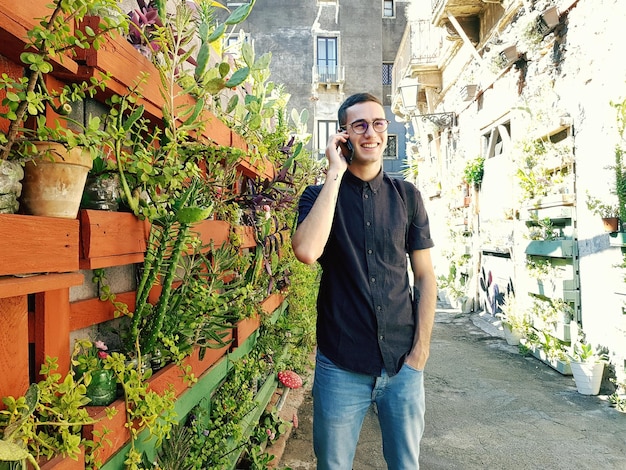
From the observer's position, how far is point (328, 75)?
2078cm

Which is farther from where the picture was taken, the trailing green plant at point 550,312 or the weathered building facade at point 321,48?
the weathered building facade at point 321,48

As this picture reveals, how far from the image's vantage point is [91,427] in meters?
1.09

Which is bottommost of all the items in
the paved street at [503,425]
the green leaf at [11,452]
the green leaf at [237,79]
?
the paved street at [503,425]

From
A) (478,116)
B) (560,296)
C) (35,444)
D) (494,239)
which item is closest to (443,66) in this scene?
(478,116)

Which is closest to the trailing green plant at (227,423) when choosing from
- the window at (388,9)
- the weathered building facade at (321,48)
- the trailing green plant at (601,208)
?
the trailing green plant at (601,208)

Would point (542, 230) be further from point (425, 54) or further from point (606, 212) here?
point (425, 54)

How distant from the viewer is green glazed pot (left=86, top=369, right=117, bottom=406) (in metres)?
1.18

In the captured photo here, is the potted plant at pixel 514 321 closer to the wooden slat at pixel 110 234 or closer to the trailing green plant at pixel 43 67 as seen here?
the wooden slat at pixel 110 234

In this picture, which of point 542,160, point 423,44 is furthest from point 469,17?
point 542,160

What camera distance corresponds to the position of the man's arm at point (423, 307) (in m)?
1.91

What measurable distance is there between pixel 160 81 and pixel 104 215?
52cm

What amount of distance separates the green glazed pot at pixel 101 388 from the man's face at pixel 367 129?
1246 millimetres

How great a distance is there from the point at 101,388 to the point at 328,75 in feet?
68.1

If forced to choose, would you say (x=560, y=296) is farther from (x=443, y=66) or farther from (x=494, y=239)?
(x=443, y=66)
